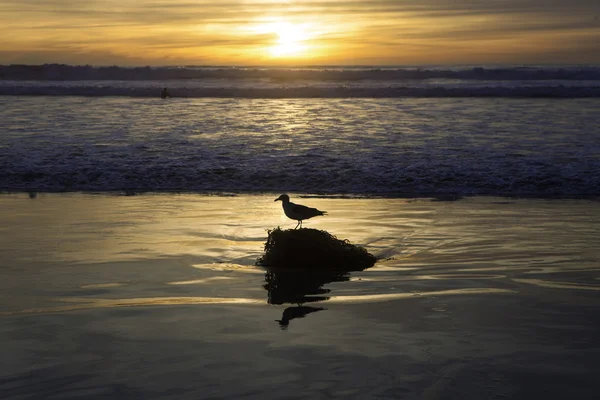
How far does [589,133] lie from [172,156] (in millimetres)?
12481

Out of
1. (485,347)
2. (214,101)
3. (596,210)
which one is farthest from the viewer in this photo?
(214,101)

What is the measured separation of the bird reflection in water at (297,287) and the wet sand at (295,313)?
3 centimetres

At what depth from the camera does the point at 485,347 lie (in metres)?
5.73

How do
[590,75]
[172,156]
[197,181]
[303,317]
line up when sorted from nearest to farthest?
[303,317] < [197,181] < [172,156] < [590,75]

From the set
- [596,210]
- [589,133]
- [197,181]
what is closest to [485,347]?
[596,210]

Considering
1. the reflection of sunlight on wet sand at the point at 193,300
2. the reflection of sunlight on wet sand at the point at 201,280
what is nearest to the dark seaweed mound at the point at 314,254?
the reflection of sunlight on wet sand at the point at 201,280

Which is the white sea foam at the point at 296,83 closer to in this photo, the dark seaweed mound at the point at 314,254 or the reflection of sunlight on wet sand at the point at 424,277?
the dark seaweed mound at the point at 314,254

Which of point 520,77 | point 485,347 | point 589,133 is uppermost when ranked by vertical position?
point 520,77

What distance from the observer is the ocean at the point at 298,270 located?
17.3 feet

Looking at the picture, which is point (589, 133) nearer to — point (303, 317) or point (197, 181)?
point (197, 181)

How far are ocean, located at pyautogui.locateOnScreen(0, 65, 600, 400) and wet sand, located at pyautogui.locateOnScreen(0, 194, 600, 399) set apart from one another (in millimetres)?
23

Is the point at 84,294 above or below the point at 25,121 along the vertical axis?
below

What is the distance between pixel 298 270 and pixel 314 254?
265 millimetres

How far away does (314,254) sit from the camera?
8.72 meters
